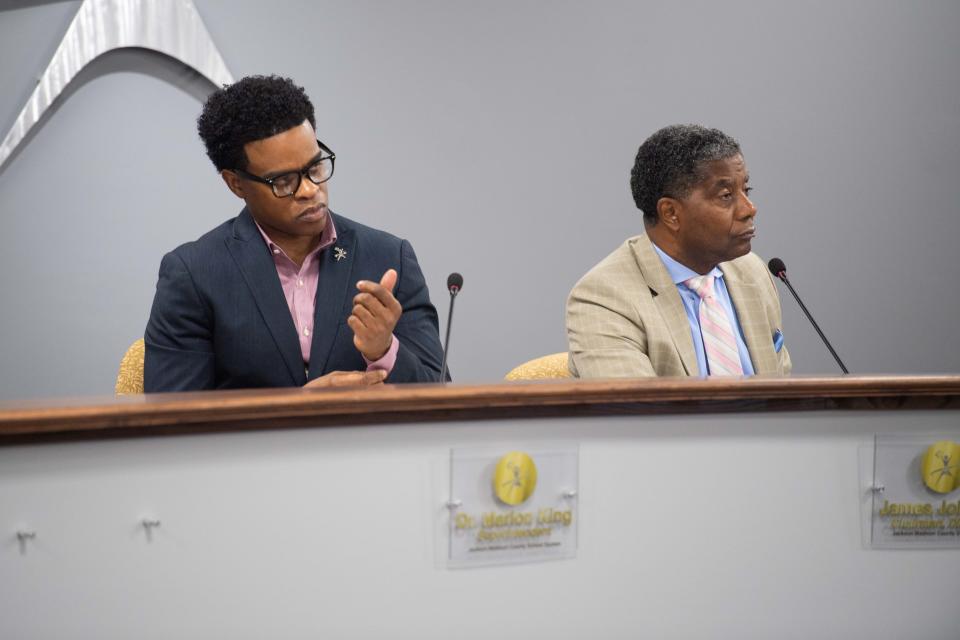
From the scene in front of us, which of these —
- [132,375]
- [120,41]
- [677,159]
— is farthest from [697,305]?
[120,41]

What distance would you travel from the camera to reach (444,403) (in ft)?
3.72

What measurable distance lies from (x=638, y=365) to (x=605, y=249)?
1.39m

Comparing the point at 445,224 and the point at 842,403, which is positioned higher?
the point at 445,224

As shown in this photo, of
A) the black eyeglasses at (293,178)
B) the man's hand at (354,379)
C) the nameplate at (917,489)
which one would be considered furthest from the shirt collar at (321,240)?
the nameplate at (917,489)

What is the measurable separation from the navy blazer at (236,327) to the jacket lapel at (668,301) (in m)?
0.52

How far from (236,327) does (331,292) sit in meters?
0.21

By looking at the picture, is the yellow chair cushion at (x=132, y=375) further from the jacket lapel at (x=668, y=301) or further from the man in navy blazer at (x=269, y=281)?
the jacket lapel at (x=668, y=301)

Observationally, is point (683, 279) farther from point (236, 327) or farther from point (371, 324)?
point (236, 327)

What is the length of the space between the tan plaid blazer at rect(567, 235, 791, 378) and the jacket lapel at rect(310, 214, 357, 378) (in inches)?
19.3

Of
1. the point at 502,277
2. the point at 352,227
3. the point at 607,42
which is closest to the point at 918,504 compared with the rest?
the point at 352,227

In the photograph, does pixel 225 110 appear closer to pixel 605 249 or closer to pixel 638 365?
pixel 638 365

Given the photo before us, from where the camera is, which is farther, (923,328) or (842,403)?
(923,328)

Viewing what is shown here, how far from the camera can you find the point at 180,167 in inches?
113

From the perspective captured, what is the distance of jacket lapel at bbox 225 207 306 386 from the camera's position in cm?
192
